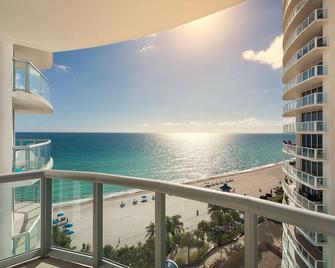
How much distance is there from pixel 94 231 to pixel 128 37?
9.56ft

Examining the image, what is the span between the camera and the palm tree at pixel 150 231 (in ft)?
7.31

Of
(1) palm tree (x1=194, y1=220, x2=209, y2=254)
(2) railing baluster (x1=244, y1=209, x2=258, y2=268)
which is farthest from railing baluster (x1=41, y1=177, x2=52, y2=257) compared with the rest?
(2) railing baluster (x1=244, y1=209, x2=258, y2=268)

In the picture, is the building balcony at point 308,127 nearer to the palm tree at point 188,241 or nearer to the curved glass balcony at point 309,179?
the curved glass balcony at point 309,179

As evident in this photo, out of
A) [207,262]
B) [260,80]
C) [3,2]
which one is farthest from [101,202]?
[260,80]

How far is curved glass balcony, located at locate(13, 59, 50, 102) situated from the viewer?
665cm

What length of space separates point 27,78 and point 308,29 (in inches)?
555

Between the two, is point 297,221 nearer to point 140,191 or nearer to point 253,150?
point 140,191

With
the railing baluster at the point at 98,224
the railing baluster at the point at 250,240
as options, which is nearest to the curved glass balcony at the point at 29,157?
the railing baluster at the point at 98,224

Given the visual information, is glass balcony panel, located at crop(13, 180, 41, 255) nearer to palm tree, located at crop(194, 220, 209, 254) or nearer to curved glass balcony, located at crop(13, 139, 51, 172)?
palm tree, located at crop(194, 220, 209, 254)

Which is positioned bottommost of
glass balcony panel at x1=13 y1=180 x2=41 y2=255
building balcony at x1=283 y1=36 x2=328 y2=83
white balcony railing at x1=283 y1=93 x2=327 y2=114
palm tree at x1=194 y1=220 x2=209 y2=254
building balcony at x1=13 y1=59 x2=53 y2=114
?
glass balcony panel at x1=13 y1=180 x2=41 y2=255

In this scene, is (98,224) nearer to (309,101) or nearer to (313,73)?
(313,73)

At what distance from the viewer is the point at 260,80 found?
252 feet

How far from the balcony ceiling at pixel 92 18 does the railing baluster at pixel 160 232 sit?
7.11 feet

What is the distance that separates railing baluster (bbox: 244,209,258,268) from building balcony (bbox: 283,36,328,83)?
14.1 metres
